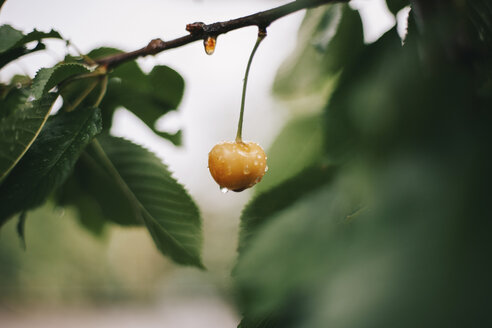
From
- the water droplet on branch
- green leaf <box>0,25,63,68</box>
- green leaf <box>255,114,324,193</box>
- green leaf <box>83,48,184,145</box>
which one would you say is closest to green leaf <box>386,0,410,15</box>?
green leaf <box>255,114,324,193</box>

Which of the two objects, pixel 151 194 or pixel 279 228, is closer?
pixel 279 228

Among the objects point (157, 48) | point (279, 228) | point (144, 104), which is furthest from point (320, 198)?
point (144, 104)

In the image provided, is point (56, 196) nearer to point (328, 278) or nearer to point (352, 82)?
point (352, 82)

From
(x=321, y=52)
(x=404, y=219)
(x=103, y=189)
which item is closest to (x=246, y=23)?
(x=321, y=52)

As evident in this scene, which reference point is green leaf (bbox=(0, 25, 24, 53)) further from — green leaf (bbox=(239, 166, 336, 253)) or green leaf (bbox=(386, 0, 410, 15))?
green leaf (bbox=(386, 0, 410, 15))

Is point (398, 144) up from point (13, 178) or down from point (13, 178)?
down
